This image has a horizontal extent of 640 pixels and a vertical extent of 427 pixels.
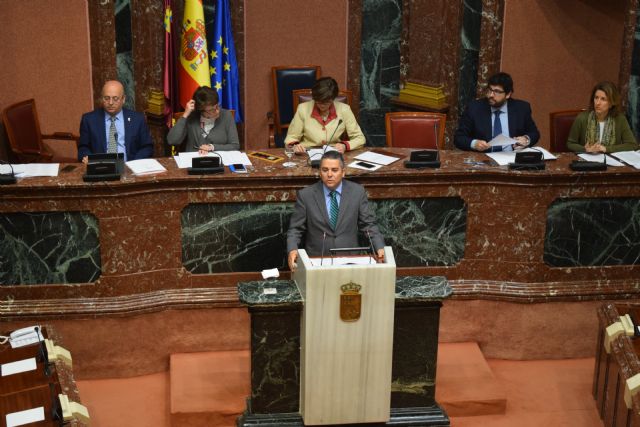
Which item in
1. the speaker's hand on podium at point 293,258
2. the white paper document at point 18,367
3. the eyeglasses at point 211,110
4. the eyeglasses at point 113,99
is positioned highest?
the eyeglasses at point 113,99

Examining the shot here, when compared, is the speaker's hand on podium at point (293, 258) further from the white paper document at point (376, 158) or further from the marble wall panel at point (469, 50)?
the marble wall panel at point (469, 50)

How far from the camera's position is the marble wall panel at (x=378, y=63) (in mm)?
8188

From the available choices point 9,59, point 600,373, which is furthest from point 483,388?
point 9,59

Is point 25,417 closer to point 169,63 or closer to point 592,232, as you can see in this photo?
point 592,232

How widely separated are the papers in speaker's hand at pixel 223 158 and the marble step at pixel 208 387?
1.17m

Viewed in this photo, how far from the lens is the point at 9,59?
741 cm

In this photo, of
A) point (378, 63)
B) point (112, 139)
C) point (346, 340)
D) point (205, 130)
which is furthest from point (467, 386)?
point (378, 63)

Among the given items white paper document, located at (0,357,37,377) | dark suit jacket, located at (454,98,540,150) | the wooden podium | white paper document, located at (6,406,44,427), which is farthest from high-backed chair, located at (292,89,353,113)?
white paper document, located at (6,406,44,427)

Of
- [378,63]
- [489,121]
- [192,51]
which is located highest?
[192,51]

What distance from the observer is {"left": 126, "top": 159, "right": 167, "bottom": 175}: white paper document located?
18.0ft

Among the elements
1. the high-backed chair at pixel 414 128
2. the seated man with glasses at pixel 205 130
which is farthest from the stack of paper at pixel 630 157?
the seated man with glasses at pixel 205 130

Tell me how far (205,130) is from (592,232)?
8.49 feet

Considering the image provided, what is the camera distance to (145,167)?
18.2 feet

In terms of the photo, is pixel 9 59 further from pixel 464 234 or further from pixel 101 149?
pixel 464 234
